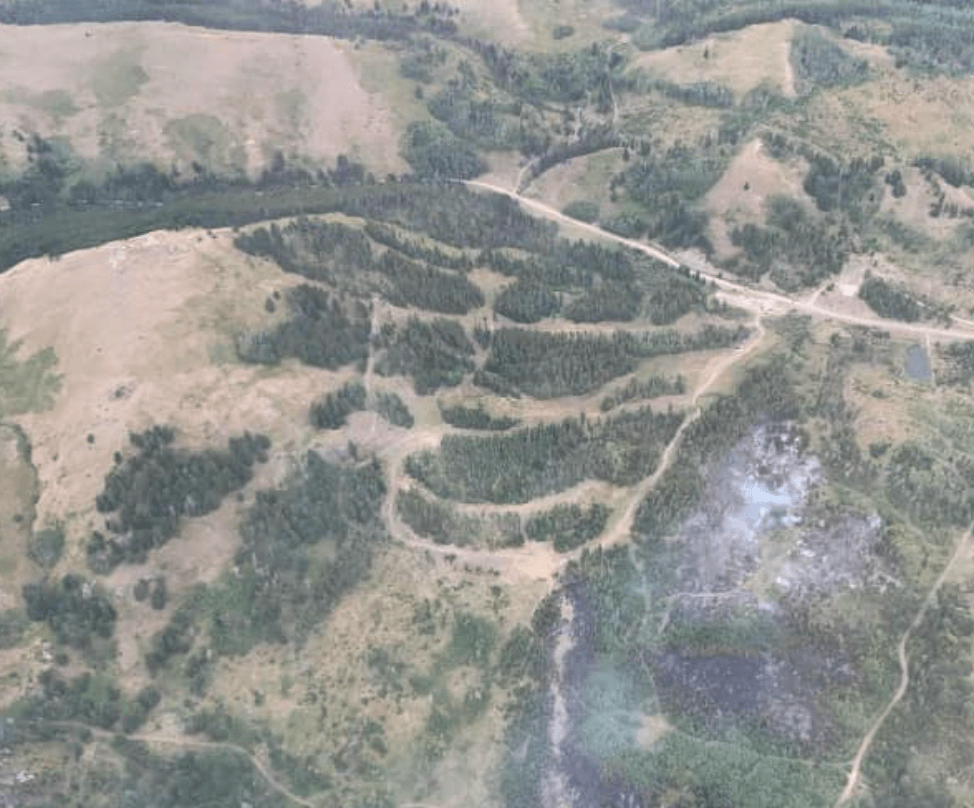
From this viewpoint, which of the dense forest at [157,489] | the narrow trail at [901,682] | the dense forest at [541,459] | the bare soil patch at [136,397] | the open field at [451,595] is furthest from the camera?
the dense forest at [541,459]

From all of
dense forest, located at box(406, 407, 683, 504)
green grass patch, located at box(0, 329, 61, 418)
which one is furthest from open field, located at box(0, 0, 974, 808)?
dense forest, located at box(406, 407, 683, 504)

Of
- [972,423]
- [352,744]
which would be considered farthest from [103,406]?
[972,423]

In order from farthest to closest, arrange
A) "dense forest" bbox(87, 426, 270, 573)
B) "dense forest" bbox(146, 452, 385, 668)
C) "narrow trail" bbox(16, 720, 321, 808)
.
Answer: "dense forest" bbox(87, 426, 270, 573) < "dense forest" bbox(146, 452, 385, 668) < "narrow trail" bbox(16, 720, 321, 808)

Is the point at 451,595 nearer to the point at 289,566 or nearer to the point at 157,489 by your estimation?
the point at 289,566

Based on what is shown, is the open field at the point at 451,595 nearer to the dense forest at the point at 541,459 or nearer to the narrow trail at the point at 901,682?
the narrow trail at the point at 901,682

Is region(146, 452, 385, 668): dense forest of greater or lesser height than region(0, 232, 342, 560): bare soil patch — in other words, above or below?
below

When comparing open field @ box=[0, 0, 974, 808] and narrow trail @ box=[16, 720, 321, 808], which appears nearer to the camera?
narrow trail @ box=[16, 720, 321, 808]

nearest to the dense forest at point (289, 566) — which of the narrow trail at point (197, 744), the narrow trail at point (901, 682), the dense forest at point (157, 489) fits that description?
the dense forest at point (157, 489)

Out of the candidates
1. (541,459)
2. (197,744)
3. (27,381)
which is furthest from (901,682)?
(27,381)

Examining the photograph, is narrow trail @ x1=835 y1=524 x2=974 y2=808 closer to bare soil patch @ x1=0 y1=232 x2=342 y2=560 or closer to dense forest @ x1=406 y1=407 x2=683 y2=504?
dense forest @ x1=406 y1=407 x2=683 y2=504
